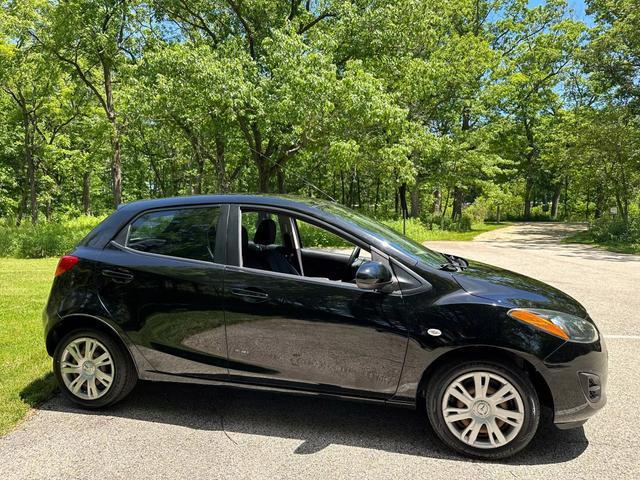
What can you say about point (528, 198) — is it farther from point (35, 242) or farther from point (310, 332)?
point (310, 332)

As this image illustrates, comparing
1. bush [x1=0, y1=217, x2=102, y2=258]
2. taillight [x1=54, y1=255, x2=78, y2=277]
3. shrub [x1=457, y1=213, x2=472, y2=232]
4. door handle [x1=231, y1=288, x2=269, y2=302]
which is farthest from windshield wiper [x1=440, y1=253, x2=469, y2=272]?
shrub [x1=457, y1=213, x2=472, y2=232]

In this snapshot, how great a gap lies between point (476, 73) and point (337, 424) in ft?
86.8

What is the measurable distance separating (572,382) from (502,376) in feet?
1.40

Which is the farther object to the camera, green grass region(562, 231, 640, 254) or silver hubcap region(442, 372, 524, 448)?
green grass region(562, 231, 640, 254)

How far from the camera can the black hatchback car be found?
288 centimetres

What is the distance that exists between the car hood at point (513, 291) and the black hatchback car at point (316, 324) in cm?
2

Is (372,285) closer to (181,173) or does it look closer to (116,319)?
(116,319)

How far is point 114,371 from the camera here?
352cm

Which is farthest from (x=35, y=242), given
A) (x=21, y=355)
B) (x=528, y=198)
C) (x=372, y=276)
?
(x=528, y=198)

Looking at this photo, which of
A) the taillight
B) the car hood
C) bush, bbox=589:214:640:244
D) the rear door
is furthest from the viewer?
bush, bbox=589:214:640:244

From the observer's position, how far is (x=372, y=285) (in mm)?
3016

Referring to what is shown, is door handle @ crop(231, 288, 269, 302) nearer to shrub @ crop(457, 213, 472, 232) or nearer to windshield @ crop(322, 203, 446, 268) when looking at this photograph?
windshield @ crop(322, 203, 446, 268)

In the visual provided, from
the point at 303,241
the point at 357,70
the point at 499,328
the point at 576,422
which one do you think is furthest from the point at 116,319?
the point at 357,70

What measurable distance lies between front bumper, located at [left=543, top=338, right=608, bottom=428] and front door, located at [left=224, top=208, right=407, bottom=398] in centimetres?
94
